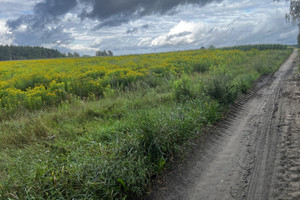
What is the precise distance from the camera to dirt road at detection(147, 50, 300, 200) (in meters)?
3.03

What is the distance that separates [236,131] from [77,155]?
391 cm

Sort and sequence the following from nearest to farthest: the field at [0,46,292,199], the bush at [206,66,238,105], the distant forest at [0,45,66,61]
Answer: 1. the field at [0,46,292,199]
2. the bush at [206,66,238,105]
3. the distant forest at [0,45,66,61]

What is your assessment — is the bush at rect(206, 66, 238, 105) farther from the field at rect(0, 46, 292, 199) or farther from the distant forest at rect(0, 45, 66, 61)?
the distant forest at rect(0, 45, 66, 61)

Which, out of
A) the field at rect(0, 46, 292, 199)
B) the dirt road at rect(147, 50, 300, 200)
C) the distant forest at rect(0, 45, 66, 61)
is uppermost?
the distant forest at rect(0, 45, 66, 61)

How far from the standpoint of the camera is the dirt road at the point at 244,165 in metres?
3.03

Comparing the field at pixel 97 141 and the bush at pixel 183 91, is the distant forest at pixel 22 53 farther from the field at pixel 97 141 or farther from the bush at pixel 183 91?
the bush at pixel 183 91

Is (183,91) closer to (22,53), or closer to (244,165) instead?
(244,165)

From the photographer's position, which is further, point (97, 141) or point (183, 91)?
point (183, 91)

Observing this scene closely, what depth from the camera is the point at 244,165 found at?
12.1ft

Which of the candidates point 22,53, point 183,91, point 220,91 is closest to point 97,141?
point 183,91

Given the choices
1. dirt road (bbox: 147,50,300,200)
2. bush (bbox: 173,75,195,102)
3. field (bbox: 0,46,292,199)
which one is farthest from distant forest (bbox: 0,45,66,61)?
dirt road (bbox: 147,50,300,200)

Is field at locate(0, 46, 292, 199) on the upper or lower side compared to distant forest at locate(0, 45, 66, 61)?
lower

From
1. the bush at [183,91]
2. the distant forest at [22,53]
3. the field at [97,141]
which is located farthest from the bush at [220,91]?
the distant forest at [22,53]

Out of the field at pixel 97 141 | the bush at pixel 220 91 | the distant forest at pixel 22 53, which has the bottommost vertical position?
the field at pixel 97 141
